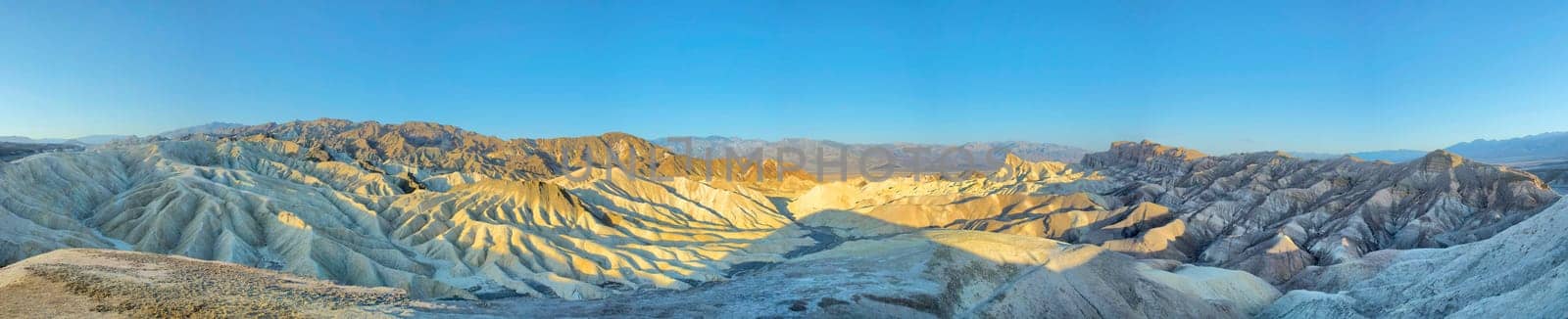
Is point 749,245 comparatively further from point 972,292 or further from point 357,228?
point 972,292

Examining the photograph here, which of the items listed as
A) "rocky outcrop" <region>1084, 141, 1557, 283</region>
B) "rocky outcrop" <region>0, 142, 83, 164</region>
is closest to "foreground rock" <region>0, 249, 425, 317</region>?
"rocky outcrop" <region>1084, 141, 1557, 283</region>

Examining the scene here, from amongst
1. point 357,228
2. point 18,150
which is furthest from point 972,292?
point 18,150

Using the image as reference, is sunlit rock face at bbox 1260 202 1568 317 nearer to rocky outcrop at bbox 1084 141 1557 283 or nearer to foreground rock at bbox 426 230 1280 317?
foreground rock at bbox 426 230 1280 317

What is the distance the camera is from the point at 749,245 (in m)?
66.0

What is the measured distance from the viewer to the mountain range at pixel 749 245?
24250 mm

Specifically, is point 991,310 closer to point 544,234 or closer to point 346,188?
point 544,234

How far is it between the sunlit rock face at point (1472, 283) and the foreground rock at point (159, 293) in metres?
34.4

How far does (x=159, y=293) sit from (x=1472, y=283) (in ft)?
147

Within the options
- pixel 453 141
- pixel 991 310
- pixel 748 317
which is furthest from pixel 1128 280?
pixel 453 141

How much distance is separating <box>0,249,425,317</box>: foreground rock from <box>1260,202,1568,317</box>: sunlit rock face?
34.4 meters

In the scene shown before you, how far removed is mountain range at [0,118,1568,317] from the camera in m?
24.2

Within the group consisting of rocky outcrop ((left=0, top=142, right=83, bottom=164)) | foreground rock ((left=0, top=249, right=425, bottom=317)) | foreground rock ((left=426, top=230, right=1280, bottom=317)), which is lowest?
foreground rock ((left=426, top=230, right=1280, bottom=317))

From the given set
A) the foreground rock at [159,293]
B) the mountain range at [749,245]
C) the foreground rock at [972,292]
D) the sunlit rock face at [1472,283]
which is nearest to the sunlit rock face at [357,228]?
the mountain range at [749,245]

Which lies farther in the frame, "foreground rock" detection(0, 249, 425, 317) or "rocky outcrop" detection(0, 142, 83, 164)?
"rocky outcrop" detection(0, 142, 83, 164)
